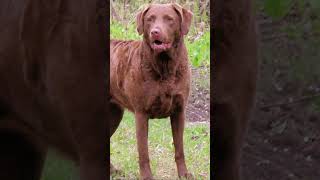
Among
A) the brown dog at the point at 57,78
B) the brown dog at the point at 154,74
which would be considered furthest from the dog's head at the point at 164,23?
the brown dog at the point at 57,78

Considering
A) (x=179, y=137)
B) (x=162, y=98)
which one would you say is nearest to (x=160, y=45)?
(x=162, y=98)

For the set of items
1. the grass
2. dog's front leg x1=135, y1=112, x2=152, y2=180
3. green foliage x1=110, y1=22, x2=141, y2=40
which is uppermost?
green foliage x1=110, y1=22, x2=141, y2=40

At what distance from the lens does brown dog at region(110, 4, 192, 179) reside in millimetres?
1552

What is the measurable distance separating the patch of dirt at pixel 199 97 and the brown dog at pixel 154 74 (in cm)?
2

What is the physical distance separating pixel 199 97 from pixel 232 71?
0.11 meters

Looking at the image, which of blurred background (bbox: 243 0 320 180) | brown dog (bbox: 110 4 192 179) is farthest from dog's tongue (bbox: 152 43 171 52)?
blurred background (bbox: 243 0 320 180)

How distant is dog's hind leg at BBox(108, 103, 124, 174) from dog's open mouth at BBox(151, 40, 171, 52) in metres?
0.18

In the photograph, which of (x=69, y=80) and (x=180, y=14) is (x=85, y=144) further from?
(x=180, y=14)

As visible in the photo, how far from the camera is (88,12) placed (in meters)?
1.54

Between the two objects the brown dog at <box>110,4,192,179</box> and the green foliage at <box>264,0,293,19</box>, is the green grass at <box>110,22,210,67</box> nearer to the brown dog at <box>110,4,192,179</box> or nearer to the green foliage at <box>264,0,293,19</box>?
the brown dog at <box>110,4,192,179</box>

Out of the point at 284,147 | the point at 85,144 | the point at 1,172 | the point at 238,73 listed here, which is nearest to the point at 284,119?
the point at 284,147

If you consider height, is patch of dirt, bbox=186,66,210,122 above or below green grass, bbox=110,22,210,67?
below

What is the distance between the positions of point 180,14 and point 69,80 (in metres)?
0.31

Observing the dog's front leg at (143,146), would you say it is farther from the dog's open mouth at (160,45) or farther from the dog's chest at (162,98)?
the dog's open mouth at (160,45)
